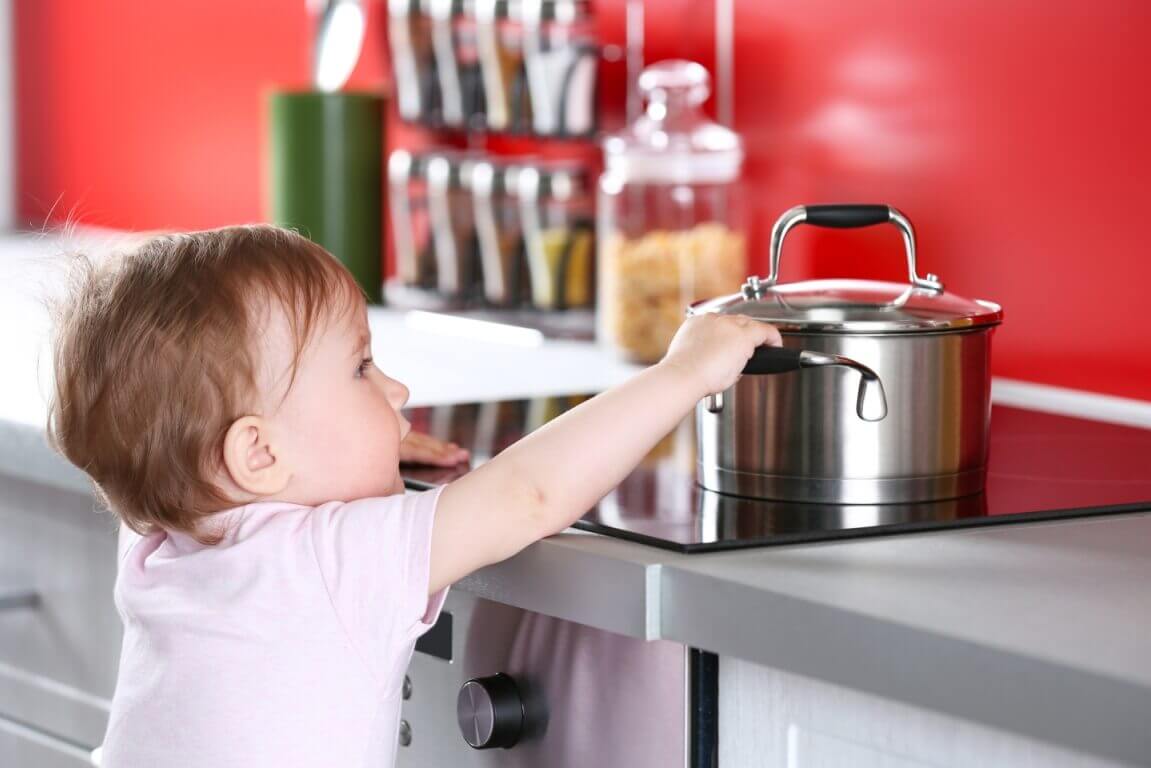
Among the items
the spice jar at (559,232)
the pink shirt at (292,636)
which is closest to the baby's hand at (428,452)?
the pink shirt at (292,636)

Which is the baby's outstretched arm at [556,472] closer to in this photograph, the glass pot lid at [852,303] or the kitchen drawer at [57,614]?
the glass pot lid at [852,303]

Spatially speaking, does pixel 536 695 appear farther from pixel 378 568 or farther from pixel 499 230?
pixel 499 230

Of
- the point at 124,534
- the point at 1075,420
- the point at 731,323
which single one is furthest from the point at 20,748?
the point at 1075,420

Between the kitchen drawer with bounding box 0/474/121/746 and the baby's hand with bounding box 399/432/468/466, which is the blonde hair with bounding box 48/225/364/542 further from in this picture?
the kitchen drawer with bounding box 0/474/121/746

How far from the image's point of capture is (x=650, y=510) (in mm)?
1091

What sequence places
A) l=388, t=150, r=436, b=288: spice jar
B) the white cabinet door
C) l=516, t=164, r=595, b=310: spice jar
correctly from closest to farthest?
the white cabinet door → l=516, t=164, r=595, b=310: spice jar → l=388, t=150, r=436, b=288: spice jar

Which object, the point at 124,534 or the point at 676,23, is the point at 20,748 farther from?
the point at 676,23

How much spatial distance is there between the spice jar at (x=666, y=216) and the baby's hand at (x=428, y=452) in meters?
0.66

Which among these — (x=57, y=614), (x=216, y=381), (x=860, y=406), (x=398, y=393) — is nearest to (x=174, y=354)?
(x=216, y=381)

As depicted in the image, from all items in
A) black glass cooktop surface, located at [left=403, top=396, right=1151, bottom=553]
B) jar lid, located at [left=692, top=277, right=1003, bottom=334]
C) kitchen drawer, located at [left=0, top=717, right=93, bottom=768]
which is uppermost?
jar lid, located at [left=692, top=277, right=1003, bottom=334]

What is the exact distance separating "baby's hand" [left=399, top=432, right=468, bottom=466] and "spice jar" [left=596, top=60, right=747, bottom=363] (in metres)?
0.66

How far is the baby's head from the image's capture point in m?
0.98

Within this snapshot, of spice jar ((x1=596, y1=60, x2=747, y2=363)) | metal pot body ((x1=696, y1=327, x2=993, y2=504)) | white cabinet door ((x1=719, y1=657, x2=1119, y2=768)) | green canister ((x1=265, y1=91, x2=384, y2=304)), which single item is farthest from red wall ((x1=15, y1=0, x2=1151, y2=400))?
white cabinet door ((x1=719, y1=657, x2=1119, y2=768))

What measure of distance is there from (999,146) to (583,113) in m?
0.59
